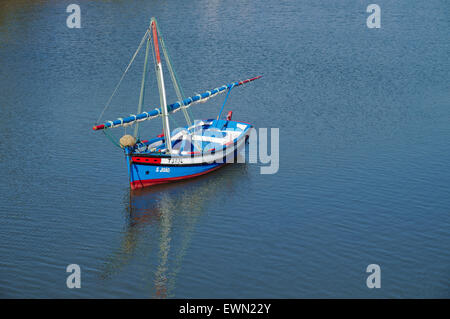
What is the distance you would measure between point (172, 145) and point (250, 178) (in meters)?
6.51

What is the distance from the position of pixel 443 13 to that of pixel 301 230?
6428 cm

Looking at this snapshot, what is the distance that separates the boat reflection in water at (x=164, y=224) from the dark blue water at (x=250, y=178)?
128mm

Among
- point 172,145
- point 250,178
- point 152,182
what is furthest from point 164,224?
point 172,145

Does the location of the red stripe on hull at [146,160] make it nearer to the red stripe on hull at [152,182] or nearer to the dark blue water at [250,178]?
the red stripe on hull at [152,182]

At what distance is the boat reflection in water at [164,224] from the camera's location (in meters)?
34.2

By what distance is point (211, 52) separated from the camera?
3029 inches

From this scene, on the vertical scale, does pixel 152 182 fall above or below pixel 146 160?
below

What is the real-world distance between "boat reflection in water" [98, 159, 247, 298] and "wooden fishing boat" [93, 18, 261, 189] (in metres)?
0.91

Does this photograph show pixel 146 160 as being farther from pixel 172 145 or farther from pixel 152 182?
pixel 172 145

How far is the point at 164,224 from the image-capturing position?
39.5 m

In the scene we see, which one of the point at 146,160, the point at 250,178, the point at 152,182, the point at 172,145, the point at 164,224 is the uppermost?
the point at 172,145

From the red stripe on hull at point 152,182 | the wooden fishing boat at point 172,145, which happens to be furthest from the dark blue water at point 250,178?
the wooden fishing boat at point 172,145

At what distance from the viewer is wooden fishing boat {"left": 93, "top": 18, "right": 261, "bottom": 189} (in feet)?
143

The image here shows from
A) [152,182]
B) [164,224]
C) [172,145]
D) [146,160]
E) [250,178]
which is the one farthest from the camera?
[172,145]
